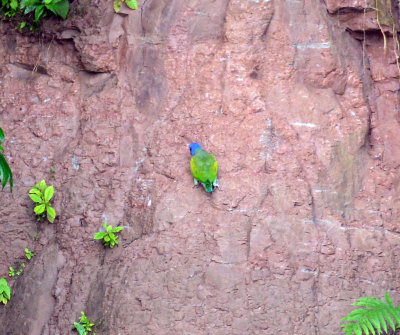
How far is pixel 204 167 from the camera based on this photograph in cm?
562

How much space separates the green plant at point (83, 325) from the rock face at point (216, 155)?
0.10 m

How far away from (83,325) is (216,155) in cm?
211

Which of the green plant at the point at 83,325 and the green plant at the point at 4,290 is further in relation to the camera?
the green plant at the point at 4,290

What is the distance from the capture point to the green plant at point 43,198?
601 cm

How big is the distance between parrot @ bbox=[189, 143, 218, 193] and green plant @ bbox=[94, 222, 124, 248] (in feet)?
3.14

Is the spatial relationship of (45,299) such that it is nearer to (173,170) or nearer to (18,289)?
(18,289)

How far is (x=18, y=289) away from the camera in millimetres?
5980

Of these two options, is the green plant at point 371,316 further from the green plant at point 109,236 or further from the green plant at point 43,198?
the green plant at point 43,198

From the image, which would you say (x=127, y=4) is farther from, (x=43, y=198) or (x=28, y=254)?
(x=28, y=254)

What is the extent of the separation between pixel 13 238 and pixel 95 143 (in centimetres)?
131

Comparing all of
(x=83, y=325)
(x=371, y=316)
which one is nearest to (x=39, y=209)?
(x=83, y=325)

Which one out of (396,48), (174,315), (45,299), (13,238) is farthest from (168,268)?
(396,48)

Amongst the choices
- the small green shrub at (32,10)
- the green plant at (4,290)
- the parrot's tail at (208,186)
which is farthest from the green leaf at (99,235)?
the small green shrub at (32,10)

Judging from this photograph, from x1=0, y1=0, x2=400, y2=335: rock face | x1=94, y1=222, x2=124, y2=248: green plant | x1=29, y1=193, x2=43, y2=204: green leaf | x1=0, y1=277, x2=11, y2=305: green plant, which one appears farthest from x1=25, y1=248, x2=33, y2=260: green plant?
x1=94, y1=222, x2=124, y2=248: green plant
